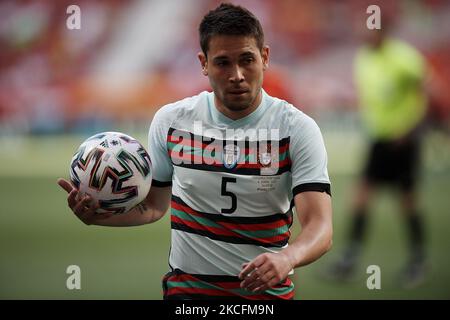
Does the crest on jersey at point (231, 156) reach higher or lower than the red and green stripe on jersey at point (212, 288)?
higher

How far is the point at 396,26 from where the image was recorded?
13.1 meters

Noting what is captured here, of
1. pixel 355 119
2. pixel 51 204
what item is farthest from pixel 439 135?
pixel 51 204

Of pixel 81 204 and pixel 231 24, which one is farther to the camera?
pixel 81 204

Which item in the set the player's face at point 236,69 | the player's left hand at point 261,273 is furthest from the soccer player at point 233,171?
the player's left hand at point 261,273

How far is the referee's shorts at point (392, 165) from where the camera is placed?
6754mm

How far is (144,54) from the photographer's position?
532 inches

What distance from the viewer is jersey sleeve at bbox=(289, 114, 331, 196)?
2906 mm

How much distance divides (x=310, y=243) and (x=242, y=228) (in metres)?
0.37

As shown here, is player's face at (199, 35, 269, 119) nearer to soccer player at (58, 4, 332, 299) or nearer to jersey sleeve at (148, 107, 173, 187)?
soccer player at (58, 4, 332, 299)

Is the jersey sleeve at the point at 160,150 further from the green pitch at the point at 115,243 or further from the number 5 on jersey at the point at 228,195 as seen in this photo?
the green pitch at the point at 115,243

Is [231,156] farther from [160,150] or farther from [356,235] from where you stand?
[356,235]

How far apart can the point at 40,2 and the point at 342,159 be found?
19.7 ft

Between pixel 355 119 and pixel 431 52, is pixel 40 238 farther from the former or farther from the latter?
pixel 431 52

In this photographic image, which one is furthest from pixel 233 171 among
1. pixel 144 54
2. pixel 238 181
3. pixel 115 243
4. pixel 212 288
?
pixel 144 54
